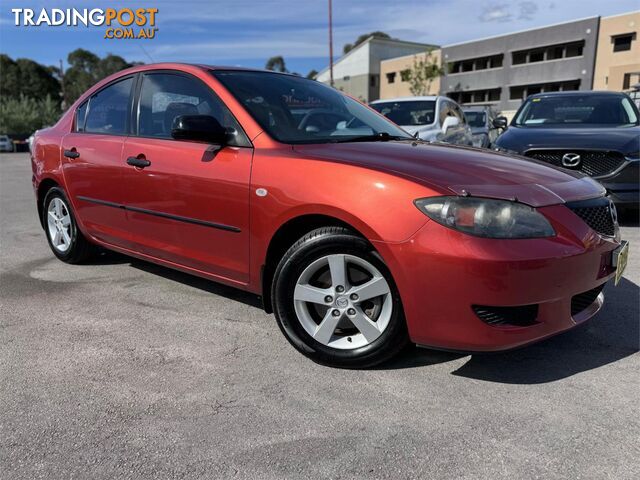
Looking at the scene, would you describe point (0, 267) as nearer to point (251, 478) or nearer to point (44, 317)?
point (44, 317)

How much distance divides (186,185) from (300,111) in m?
0.86

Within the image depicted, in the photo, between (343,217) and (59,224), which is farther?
(59,224)

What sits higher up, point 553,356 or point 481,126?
point 481,126

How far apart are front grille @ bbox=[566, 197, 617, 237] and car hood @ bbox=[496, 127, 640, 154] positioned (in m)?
3.56

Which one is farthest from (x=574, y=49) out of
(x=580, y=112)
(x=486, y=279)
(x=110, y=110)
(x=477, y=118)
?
(x=486, y=279)

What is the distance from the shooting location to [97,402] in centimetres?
238

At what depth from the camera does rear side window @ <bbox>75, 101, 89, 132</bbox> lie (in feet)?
14.3

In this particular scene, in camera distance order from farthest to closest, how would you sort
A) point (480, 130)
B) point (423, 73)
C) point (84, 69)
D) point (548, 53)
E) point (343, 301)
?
point (84, 69) → point (423, 73) → point (548, 53) → point (480, 130) → point (343, 301)

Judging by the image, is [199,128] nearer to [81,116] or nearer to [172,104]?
[172,104]

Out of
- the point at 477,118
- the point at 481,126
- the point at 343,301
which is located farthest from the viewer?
the point at 477,118

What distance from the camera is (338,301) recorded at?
8.71 feet

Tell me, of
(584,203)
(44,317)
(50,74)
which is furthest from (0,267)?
(50,74)

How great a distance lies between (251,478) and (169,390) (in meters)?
0.79

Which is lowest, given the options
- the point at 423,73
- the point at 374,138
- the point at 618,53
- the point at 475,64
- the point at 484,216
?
the point at 484,216
